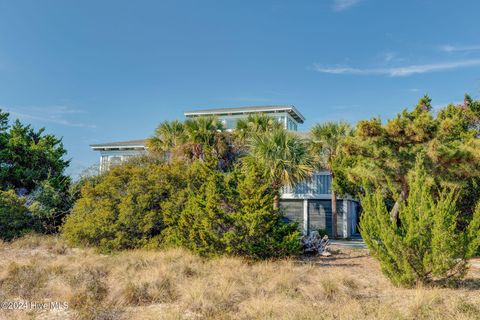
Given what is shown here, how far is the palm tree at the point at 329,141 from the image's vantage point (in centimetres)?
2031

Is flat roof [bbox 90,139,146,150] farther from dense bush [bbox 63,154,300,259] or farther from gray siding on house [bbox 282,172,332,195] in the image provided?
dense bush [bbox 63,154,300,259]

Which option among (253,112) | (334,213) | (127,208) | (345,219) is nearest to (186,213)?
(127,208)

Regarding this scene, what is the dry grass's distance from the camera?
657 centimetres

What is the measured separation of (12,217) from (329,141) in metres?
17.9

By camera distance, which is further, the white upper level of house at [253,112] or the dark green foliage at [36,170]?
the white upper level of house at [253,112]

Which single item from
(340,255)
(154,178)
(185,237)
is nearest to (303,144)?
(340,255)

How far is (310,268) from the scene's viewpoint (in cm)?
1090

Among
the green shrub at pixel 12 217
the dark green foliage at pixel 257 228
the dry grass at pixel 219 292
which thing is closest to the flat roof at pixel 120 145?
the green shrub at pixel 12 217

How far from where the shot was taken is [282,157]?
19.2 meters

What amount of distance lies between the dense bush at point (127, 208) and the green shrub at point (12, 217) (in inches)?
187

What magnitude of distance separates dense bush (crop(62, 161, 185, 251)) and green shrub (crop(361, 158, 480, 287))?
29.0ft

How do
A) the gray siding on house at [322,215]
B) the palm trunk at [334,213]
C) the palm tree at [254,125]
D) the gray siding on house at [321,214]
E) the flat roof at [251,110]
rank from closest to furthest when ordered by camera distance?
the palm trunk at [334,213] → the palm tree at [254,125] → the gray siding on house at [321,214] → the gray siding on house at [322,215] → the flat roof at [251,110]

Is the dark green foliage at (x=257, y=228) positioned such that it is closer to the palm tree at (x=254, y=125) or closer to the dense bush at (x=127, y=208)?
the dense bush at (x=127, y=208)

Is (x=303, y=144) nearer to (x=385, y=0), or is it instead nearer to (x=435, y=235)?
(x=385, y=0)
